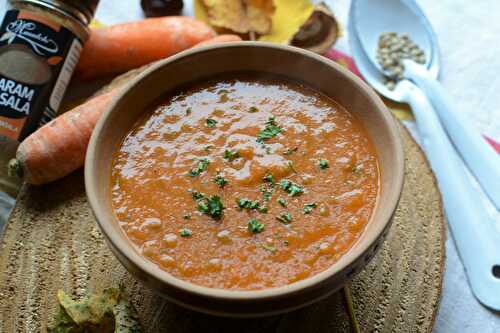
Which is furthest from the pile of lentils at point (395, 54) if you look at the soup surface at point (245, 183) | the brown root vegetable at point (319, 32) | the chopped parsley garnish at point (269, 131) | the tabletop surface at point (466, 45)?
the chopped parsley garnish at point (269, 131)

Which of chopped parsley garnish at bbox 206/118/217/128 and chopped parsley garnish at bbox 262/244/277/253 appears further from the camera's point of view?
chopped parsley garnish at bbox 206/118/217/128

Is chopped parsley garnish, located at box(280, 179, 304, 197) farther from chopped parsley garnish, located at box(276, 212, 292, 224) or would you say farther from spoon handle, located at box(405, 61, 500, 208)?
spoon handle, located at box(405, 61, 500, 208)

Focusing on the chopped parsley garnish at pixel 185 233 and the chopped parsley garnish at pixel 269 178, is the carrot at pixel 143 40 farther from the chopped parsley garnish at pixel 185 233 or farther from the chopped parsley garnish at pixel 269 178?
the chopped parsley garnish at pixel 185 233

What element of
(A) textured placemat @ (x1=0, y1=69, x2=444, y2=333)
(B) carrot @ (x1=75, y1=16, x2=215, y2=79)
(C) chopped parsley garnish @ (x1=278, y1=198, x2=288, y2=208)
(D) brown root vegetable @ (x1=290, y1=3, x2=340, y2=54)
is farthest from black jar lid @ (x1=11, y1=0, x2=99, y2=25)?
(C) chopped parsley garnish @ (x1=278, y1=198, x2=288, y2=208)

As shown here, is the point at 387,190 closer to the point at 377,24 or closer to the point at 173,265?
the point at 173,265

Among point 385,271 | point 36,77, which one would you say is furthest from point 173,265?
point 36,77

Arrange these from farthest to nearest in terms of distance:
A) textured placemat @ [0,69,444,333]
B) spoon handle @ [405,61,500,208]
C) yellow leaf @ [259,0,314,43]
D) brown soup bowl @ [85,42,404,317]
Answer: yellow leaf @ [259,0,314,43], spoon handle @ [405,61,500,208], textured placemat @ [0,69,444,333], brown soup bowl @ [85,42,404,317]

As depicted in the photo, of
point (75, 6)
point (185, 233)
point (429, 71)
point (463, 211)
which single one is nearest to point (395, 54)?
point (429, 71)

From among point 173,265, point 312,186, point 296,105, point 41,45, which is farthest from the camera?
point 41,45

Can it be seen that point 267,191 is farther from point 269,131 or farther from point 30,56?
point 30,56
